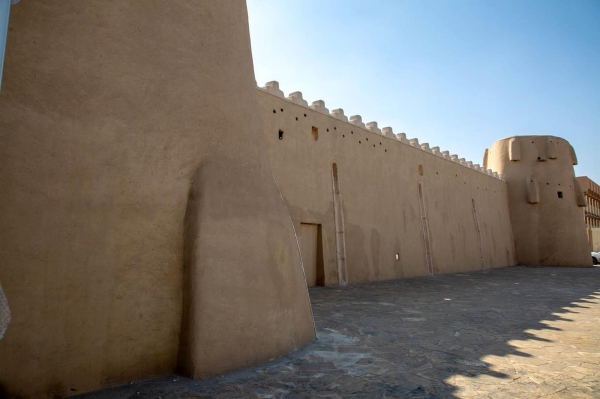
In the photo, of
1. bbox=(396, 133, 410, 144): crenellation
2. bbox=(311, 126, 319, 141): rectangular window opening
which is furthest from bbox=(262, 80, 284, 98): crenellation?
bbox=(396, 133, 410, 144): crenellation

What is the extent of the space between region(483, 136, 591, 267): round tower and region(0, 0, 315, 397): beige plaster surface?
2189 centimetres

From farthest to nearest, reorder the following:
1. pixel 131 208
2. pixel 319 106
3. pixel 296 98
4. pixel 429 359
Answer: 1. pixel 319 106
2. pixel 296 98
3. pixel 429 359
4. pixel 131 208

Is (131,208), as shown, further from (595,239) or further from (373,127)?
(595,239)

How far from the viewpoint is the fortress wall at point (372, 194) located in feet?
32.7

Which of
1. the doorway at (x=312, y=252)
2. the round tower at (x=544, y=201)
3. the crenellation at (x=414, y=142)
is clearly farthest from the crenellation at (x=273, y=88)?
the round tower at (x=544, y=201)

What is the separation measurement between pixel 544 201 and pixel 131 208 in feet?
78.3

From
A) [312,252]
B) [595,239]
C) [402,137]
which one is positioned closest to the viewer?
[312,252]

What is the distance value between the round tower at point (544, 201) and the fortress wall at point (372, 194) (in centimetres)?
448

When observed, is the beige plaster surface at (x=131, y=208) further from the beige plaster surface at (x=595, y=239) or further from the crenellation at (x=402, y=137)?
the beige plaster surface at (x=595, y=239)

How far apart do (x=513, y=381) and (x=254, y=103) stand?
376 cm

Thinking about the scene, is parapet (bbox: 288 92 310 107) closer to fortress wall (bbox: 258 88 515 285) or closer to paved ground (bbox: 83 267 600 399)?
fortress wall (bbox: 258 88 515 285)

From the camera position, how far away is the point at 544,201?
2147cm

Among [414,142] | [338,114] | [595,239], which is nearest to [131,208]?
[338,114]

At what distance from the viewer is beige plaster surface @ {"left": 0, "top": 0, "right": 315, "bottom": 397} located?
266cm
